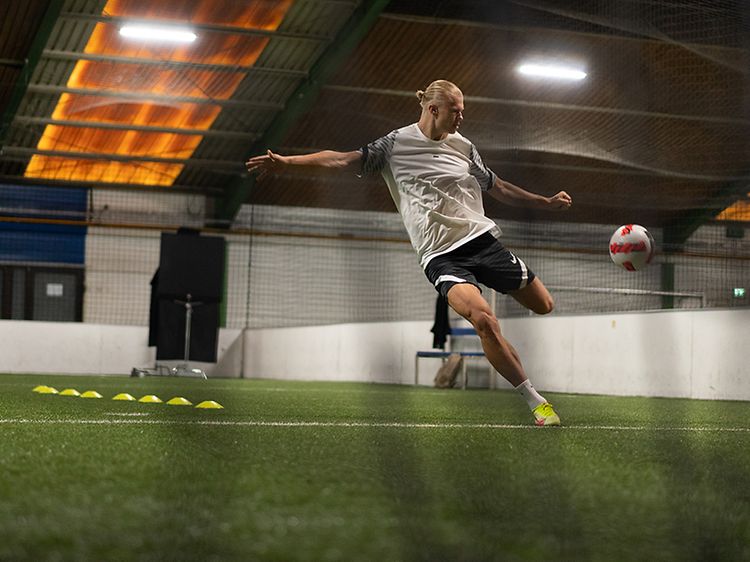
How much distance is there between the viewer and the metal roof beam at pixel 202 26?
15781 mm

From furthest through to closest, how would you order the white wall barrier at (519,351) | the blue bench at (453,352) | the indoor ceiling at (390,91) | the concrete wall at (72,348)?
1. the concrete wall at (72,348)
2. the indoor ceiling at (390,91)
3. the blue bench at (453,352)
4. the white wall barrier at (519,351)

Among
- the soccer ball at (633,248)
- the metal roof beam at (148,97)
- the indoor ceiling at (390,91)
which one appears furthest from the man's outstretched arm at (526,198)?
the metal roof beam at (148,97)

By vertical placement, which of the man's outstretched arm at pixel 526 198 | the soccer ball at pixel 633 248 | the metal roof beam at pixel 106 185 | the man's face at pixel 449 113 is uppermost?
the metal roof beam at pixel 106 185

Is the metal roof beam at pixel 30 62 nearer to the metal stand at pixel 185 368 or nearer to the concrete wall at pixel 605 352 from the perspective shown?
the metal stand at pixel 185 368

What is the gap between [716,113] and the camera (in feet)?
53.5

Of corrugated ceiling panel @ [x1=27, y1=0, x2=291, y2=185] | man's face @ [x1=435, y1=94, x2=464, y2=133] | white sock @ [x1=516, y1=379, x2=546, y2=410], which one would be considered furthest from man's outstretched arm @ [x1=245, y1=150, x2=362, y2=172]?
corrugated ceiling panel @ [x1=27, y1=0, x2=291, y2=185]

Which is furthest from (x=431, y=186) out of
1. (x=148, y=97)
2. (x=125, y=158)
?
(x=125, y=158)

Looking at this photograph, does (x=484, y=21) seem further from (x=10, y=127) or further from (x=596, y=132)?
(x=10, y=127)

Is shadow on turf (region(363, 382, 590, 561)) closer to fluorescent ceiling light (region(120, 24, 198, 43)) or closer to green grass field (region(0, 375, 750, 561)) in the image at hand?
green grass field (region(0, 375, 750, 561))

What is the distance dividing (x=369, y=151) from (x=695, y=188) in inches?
435

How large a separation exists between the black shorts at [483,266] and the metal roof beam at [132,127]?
15127mm

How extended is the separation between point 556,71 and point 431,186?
12.4 m

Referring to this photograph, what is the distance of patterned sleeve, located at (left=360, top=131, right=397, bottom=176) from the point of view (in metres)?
5.45

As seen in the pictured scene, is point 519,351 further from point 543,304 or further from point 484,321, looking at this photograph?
point 484,321
